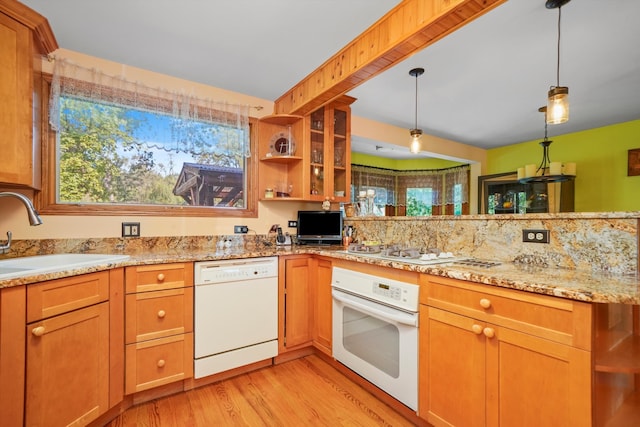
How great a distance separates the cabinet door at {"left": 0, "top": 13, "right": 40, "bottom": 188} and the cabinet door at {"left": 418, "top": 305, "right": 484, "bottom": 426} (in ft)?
7.51

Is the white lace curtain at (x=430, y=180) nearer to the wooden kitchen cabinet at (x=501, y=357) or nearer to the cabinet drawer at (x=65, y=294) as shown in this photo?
the wooden kitchen cabinet at (x=501, y=357)

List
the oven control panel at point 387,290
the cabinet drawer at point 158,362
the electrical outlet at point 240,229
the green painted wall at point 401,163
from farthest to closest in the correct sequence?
the green painted wall at point 401,163, the electrical outlet at point 240,229, the cabinet drawer at point 158,362, the oven control panel at point 387,290

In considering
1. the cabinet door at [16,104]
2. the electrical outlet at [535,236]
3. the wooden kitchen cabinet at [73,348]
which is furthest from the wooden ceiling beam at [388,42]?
the wooden kitchen cabinet at [73,348]

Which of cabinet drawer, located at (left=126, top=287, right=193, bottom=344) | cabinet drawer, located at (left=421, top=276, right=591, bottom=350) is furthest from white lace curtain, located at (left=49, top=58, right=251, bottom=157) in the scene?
cabinet drawer, located at (left=421, top=276, right=591, bottom=350)

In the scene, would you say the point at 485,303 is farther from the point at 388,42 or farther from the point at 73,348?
the point at 73,348

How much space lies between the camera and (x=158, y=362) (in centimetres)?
177

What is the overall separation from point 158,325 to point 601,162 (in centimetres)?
545

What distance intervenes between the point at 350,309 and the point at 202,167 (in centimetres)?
177

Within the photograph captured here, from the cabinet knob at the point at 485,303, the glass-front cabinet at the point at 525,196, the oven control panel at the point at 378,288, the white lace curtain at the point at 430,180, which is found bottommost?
the oven control panel at the point at 378,288

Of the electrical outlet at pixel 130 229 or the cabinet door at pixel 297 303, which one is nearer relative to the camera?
the electrical outlet at pixel 130 229

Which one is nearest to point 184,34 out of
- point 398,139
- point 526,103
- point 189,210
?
point 189,210

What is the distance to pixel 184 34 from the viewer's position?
186cm

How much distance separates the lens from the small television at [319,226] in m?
2.71

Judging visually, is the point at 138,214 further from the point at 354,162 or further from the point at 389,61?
the point at 354,162
